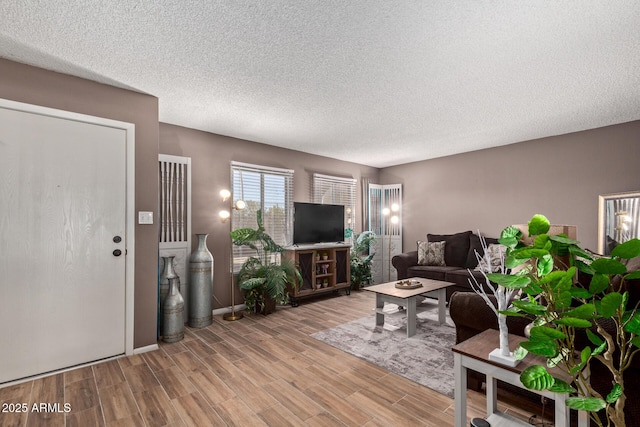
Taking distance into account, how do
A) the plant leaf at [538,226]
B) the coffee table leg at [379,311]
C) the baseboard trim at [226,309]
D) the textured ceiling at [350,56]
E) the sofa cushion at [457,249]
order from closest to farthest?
the plant leaf at [538,226] < the textured ceiling at [350,56] < the coffee table leg at [379,311] < the baseboard trim at [226,309] < the sofa cushion at [457,249]

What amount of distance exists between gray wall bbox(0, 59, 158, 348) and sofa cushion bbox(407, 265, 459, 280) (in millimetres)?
3741

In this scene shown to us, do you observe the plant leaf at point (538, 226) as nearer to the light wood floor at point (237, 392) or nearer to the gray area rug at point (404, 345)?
the light wood floor at point (237, 392)

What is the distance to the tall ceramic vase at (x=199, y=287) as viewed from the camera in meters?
3.60

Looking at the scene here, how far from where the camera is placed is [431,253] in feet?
16.8

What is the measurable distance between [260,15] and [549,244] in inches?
77.1

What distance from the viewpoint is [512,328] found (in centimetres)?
202

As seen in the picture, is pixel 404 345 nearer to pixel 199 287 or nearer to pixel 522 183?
pixel 199 287

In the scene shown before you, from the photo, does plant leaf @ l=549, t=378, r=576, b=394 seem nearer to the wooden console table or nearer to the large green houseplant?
the large green houseplant

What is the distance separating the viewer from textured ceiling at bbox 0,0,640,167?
1.83 meters

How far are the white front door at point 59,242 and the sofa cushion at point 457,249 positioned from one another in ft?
15.4

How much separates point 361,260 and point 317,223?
127cm

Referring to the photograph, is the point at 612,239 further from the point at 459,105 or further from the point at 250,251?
the point at 250,251

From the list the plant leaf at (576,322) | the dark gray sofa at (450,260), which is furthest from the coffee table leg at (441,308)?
A: the plant leaf at (576,322)

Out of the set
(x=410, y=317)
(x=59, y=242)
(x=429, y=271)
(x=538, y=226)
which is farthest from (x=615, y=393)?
(x=429, y=271)
